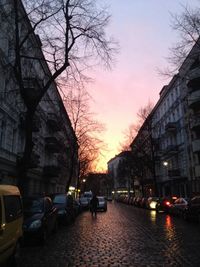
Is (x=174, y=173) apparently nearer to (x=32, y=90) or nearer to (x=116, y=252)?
(x=32, y=90)

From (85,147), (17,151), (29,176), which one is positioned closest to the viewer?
(17,151)

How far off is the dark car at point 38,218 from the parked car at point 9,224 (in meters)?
3.60

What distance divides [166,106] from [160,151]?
327 inches

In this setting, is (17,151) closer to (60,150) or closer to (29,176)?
(29,176)

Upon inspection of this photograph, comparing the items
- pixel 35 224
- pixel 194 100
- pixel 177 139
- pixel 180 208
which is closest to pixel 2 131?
pixel 180 208

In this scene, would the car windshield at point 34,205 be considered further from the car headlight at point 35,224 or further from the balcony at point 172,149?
the balcony at point 172,149

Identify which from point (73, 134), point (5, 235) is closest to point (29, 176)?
point (73, 134)

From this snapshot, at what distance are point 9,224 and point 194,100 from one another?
3987cm

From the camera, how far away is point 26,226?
44.4 ft

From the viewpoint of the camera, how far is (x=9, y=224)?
28.1ft

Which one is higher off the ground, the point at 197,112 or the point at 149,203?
the point at 197,112

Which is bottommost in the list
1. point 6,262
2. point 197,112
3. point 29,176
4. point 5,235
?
point 6,262

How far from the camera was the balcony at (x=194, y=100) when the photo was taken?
45.2m

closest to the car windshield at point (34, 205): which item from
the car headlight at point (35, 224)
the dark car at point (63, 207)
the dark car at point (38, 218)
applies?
the dark car at point (38, 218)
